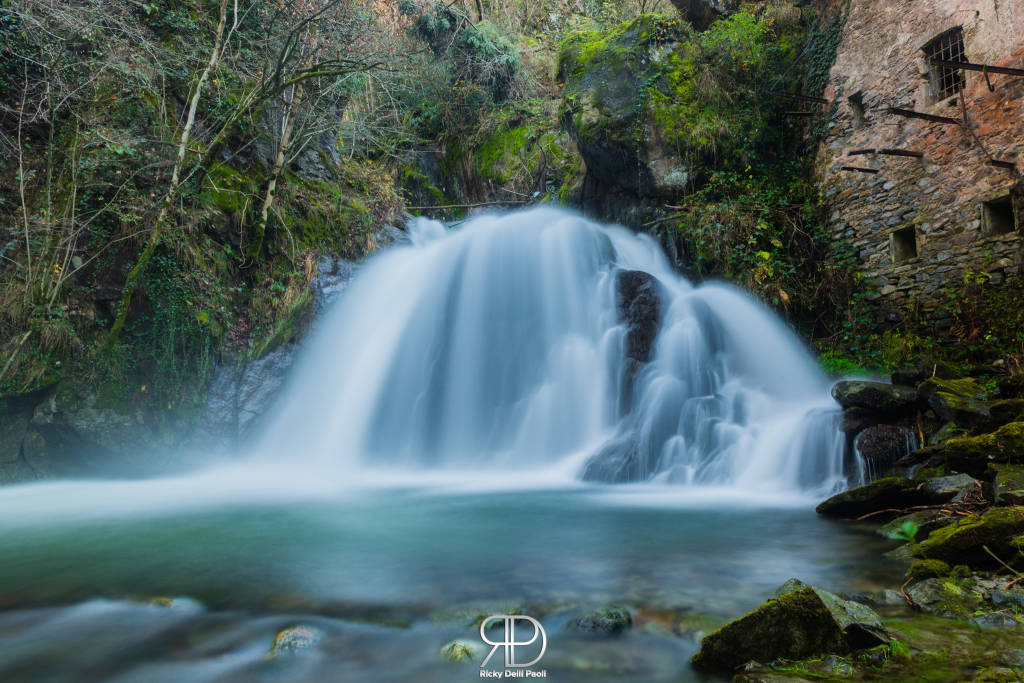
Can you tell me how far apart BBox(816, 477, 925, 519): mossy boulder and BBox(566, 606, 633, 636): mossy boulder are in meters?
2.76

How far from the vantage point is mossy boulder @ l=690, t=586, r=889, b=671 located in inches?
76.8

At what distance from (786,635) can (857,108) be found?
10.3 meters

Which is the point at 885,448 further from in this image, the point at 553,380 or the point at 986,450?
the point at 553,380

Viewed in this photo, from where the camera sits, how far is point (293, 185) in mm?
10172

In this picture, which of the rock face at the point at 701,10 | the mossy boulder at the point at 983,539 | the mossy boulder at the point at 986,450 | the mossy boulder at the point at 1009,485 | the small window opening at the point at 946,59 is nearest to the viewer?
the mossy boulder at the point at 983,539

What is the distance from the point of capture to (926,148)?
830 cm

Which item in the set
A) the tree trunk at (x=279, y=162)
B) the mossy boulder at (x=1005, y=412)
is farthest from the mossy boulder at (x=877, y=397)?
the tree trunk at (x=279, y=162)

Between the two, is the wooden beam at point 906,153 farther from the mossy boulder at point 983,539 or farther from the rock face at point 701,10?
the mossy boulder at point 983,539

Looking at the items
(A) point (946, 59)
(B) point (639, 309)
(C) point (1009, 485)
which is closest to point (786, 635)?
(C) point (1009, 485)

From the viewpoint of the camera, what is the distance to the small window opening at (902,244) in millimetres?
8741

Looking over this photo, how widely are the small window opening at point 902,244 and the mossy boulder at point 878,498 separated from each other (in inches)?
240

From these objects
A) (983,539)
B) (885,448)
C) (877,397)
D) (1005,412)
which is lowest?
(983,539)

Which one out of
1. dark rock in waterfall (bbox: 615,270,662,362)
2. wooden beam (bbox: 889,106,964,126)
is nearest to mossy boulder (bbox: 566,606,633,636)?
dark rock in waterfall (bbox: 615,270,662,362)

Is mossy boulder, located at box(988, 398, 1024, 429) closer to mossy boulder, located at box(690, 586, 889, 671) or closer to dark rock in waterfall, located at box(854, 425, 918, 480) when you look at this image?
dark rock in waterfall, located at box(854, 425, 918, 480)
